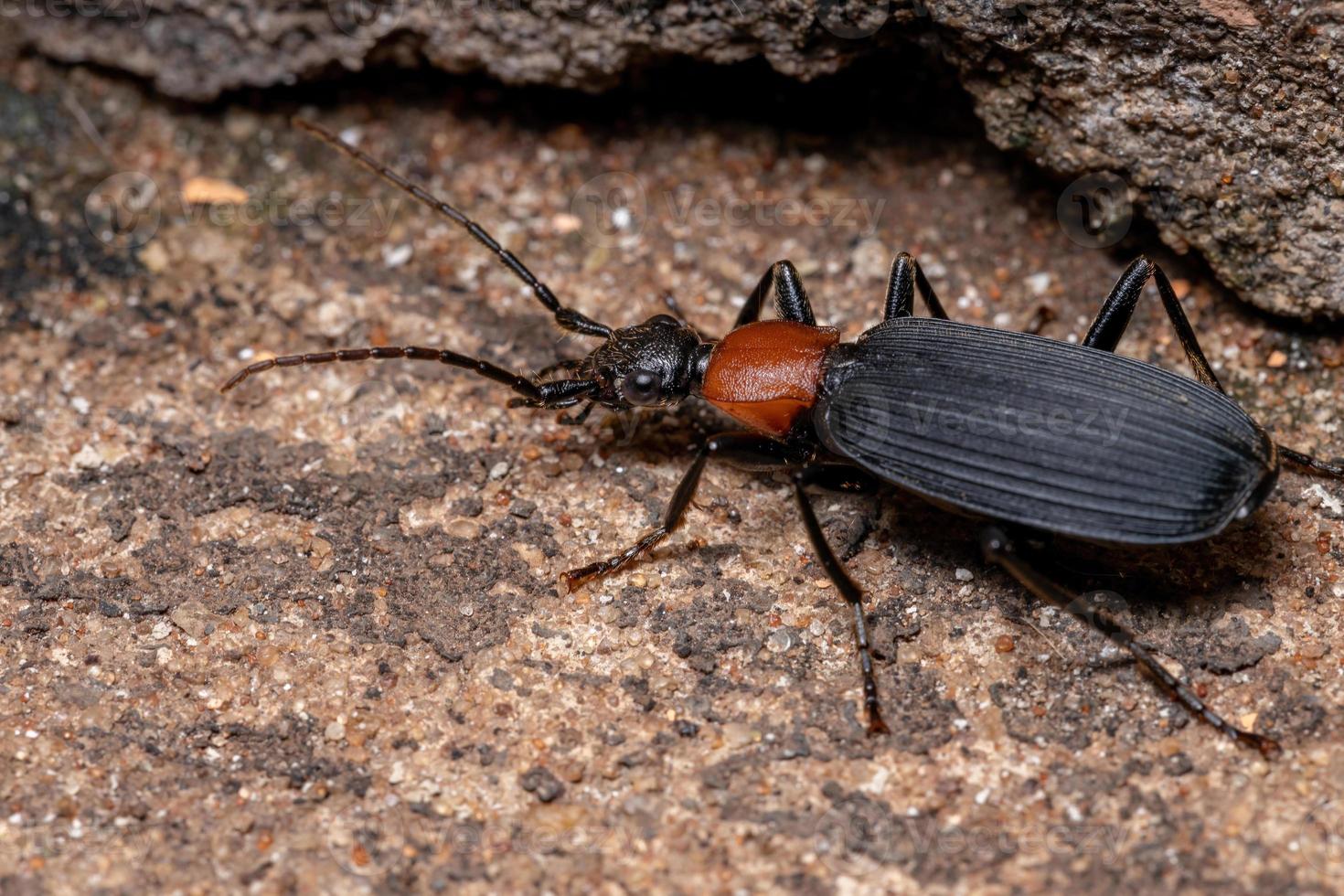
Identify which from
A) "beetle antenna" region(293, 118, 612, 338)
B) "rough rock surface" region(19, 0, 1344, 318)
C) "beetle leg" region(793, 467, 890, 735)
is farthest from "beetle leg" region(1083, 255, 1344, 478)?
"beetle antenna" region(293, 118, 612, 338)

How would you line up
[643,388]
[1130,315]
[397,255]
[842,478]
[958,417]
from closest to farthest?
[958,417] < [842,478] < [1130,315] < [643,388] < [397,255]

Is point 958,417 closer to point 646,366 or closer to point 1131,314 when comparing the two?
point 1131,314

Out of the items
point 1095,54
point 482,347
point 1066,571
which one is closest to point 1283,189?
point 1095,54

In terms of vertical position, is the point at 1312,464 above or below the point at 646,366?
above

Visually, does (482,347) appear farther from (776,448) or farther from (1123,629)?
(1123,629)

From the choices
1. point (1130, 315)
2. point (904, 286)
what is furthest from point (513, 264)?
point (1130, 315)

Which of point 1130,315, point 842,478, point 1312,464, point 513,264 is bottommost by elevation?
point 842,478

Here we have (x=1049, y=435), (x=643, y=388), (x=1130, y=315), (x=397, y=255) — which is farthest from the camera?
(x=397, y=255)

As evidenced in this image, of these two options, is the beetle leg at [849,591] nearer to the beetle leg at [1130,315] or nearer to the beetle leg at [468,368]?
the beetle leg at [468,368]
